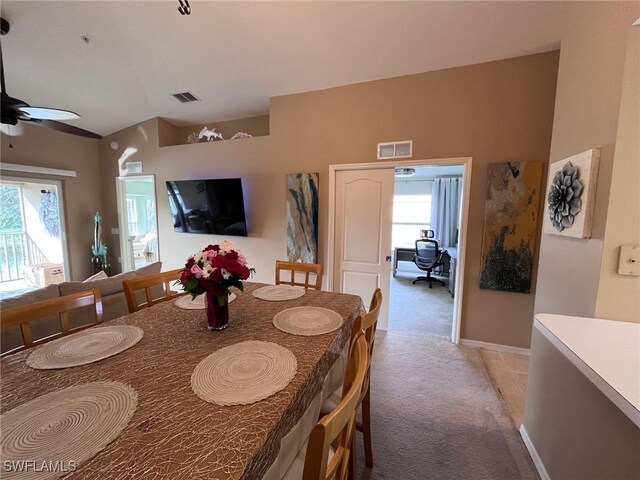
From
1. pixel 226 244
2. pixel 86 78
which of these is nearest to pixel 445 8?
pixel 226 244

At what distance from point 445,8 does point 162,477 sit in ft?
10.1

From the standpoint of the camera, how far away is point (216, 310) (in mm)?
1285

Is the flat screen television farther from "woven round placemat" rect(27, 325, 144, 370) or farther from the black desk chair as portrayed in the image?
the black desk chair

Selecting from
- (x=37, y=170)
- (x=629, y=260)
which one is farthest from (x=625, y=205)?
(x=37, y=170)

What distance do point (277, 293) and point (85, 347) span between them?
1043 millimetres

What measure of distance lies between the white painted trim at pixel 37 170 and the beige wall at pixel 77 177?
99mm

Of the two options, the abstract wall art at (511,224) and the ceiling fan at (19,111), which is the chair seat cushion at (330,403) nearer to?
the abstract wall art at (511,224)

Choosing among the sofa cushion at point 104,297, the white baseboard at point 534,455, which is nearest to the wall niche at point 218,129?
the sofa cushion at point 104,297

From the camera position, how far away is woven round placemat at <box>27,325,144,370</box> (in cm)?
99

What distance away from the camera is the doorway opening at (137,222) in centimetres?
463

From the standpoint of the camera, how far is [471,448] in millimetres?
1613

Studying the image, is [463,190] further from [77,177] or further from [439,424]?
[77,177]

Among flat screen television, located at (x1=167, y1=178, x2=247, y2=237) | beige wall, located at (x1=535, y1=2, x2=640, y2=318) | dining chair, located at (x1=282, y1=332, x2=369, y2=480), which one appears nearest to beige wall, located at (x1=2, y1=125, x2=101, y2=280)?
flat screen television, located at (x1=167, y1=178, x2=247, y2=237)

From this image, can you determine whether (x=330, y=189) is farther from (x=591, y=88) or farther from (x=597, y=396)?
(x=597, y=396)
